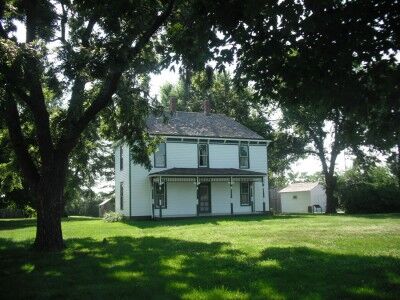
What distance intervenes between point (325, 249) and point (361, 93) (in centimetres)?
547

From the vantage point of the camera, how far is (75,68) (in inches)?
474

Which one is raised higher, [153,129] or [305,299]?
[153,129]

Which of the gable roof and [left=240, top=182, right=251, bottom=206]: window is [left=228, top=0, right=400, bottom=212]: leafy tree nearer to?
[left=240, top=182, right=251, bottom=206]: window

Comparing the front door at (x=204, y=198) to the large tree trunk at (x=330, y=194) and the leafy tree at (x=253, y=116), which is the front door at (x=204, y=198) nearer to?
the leafy tree at (x=253, y=116)

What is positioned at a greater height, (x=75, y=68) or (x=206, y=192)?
(x=75, y=68)

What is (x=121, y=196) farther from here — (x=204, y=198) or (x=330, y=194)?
(x=330, y=194)

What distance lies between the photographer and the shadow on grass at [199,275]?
22.8 feet

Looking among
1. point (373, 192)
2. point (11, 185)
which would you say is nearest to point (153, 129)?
point (11, 185)

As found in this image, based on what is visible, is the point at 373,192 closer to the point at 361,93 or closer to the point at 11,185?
the point at 11,185

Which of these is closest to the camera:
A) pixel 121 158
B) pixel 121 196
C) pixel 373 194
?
pixel 121 196

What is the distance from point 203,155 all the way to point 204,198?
3440 mm

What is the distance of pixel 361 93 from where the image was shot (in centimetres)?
775

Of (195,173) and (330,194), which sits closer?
(195,173)

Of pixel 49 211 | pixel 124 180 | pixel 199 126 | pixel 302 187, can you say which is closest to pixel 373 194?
pixel 199 126
